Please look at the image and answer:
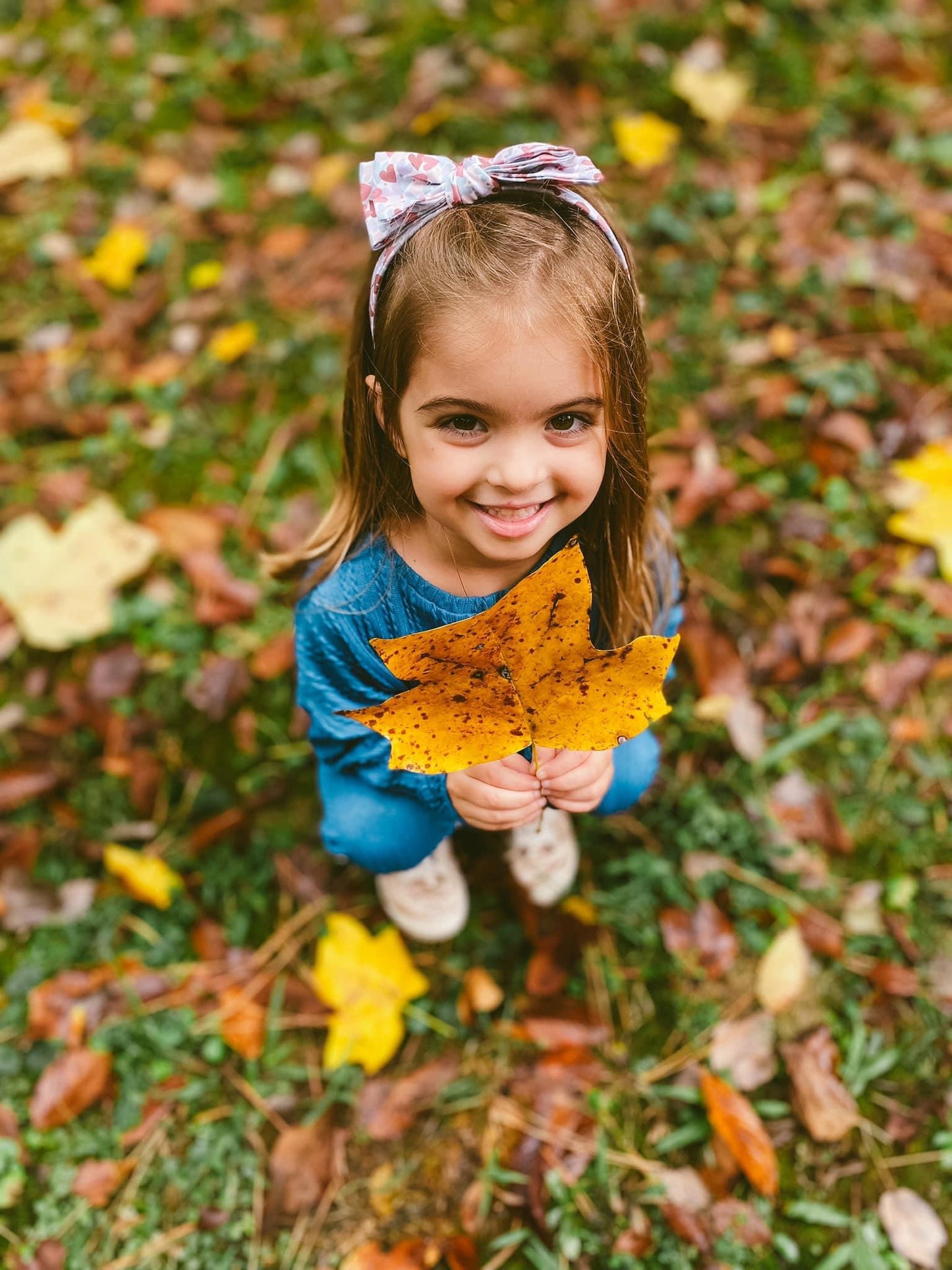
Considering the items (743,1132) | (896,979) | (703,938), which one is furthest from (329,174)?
(743,1132)

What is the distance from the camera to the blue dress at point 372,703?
1.49m

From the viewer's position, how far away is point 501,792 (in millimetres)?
1355

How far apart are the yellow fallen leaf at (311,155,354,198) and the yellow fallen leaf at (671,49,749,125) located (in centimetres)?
101

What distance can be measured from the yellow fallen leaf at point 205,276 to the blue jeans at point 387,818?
1735mm

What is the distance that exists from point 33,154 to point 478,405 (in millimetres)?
2648

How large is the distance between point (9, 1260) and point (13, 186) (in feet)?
9.51

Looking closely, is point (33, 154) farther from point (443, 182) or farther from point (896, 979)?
point (896, 979)

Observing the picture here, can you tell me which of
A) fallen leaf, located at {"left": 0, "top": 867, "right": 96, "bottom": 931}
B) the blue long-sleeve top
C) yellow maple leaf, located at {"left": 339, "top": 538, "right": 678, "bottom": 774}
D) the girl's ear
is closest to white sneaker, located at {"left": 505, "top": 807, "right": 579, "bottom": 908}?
the blue long-sleeve top

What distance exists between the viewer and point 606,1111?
179cm

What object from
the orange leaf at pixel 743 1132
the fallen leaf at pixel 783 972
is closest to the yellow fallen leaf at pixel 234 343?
the fallen leaf at pixel 783 972

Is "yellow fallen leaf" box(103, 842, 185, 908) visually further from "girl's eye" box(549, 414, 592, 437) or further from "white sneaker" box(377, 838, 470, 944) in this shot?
"girl's eye" box(549, 414, 592, 437)

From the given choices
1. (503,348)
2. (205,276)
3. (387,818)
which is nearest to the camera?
(503,348)

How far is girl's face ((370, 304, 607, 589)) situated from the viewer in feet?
3.81

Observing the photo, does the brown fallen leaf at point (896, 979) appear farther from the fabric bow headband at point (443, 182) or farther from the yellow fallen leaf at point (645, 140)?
the yellow fallen leaf at point (645, 140)
